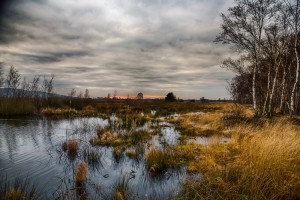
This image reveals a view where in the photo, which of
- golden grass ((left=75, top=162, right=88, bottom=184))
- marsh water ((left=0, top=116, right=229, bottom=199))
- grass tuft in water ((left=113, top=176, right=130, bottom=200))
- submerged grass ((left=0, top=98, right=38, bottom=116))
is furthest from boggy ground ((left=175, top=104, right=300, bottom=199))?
submerged grass ((left=0, top=98, right=38, bottom=116))

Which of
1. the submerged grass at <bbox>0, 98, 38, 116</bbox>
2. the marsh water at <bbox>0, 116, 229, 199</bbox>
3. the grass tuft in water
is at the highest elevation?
the submerged grass at <bbox>0, 98, 38, 116</bbox>

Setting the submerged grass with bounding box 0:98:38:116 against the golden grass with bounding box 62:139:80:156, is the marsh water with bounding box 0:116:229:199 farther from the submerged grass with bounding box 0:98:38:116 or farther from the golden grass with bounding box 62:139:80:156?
the submerged grass with bounding box 0:98:38:116

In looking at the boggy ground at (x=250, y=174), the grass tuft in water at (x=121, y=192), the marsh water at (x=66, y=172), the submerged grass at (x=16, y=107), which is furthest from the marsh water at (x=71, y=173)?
the submerged grass at (x=16, y=107)

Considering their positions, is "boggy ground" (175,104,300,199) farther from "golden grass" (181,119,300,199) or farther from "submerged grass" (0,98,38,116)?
"submerged grass" (0,98,38,116)

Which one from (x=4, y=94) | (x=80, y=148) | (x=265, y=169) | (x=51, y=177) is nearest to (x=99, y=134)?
(x=80, y=148)

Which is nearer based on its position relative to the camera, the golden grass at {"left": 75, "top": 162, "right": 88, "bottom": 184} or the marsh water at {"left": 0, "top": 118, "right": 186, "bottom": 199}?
the marsh water at {"left": 0, "top": 118, "right": 186, "bottom": 199}

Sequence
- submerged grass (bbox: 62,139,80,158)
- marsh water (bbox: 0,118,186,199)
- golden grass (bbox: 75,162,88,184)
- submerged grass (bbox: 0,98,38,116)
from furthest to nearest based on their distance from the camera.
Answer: submerged grass (bbox: 0,98,38,116)
submerged grass (bbox: 62,139,80,158)
golden grass (bbox: 75,162,88,184)
marsh water (bbox: 0,118,186,199)

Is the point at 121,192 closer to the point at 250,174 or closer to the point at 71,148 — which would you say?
the point at 250,174

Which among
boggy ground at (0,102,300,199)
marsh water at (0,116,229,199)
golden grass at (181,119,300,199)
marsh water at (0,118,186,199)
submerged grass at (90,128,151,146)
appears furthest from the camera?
submerged grass at (90,128,151,146)

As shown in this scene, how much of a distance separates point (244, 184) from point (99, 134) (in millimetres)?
9920

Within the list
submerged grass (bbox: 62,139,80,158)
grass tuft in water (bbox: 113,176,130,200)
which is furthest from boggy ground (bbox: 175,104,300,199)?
submerged grass (bbox: 62,139,80,158)

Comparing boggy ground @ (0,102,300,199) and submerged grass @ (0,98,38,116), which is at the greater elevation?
submerged grass @ (0,98,38,116)

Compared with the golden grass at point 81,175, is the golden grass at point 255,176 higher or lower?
higher

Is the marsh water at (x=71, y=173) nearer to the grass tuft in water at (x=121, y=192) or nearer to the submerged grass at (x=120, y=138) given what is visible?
the grass tuft in water at (x=121, y=192)
